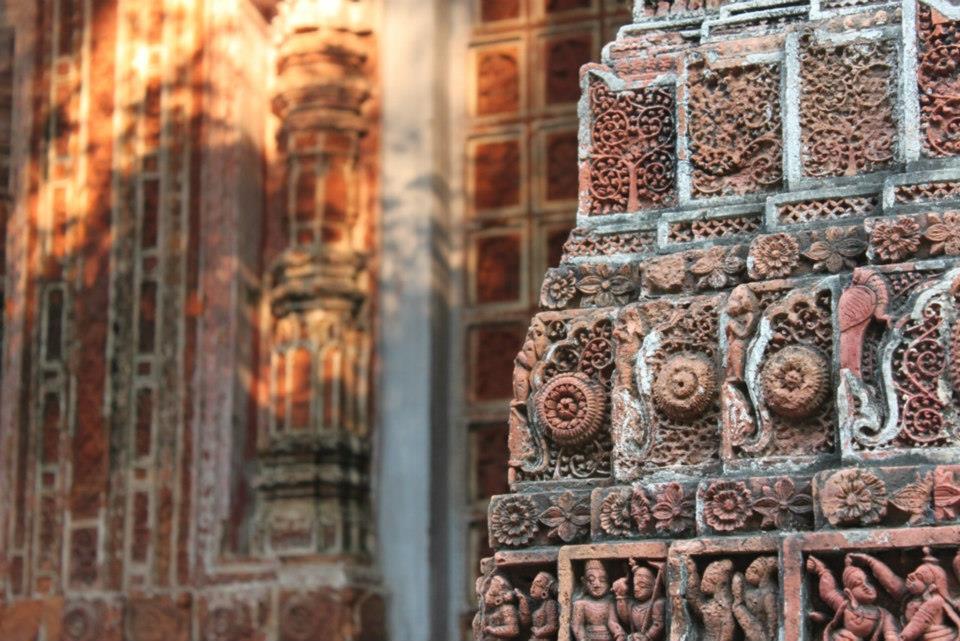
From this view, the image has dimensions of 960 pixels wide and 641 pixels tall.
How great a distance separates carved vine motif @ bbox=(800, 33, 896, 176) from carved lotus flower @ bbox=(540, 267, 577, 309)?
91cm

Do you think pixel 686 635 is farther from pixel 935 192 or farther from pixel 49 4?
pixel 49 4

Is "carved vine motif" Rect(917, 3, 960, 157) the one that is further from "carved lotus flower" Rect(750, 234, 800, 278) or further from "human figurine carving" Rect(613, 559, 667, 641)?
"human figurine carving" Rect(613, 559, 667, 641)

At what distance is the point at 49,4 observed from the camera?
13.0 meters

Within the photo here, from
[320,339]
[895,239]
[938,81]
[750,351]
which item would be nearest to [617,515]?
[750,351]

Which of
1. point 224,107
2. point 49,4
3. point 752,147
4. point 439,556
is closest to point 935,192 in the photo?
point 752,147

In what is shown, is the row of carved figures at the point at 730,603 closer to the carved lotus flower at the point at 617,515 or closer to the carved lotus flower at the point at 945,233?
the carved lotus flower at the point at 617,515

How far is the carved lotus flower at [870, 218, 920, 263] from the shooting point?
6.42 metres

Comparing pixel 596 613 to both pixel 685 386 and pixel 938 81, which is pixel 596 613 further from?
pixel 938 81

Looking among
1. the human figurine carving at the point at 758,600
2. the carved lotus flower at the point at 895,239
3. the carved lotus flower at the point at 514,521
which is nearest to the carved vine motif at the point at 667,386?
the carved lotus flower at the point at 514,521

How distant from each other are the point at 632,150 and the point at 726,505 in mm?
1473

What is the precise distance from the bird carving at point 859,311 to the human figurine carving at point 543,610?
1.22 m

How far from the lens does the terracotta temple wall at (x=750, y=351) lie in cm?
617

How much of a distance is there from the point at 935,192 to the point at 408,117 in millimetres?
6058

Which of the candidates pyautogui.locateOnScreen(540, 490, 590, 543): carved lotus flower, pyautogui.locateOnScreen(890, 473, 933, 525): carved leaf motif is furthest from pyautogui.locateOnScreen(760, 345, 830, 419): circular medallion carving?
pyautogui.locateOnScreen(540, 490, 590, 543): carved lotus flower
